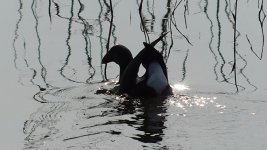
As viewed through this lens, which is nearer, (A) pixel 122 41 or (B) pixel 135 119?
(B) pixel 135 119

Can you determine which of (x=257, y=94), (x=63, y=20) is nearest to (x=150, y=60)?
(x=257, y=94)

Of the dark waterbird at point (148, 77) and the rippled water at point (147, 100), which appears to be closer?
the rippled water at point (147, 100)

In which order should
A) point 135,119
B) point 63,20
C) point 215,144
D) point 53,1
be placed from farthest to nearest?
point 53,1
point 63,20
point 135,119
point 215,144

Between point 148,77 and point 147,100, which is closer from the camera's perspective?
point 147,100

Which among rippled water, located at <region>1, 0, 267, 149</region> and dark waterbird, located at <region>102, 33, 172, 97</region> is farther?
dark waterbird, located at <region>102, 33, 172, 97</region>

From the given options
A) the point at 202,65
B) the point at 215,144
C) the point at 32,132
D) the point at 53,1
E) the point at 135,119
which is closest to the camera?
the point at 215,144

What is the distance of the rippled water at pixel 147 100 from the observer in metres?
6.52

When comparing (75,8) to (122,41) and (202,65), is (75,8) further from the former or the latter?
(202,65)

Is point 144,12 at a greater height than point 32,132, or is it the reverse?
point 144,12

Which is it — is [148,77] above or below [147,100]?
above

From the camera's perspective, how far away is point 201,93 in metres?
8.06

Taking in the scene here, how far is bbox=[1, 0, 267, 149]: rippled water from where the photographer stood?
6.52 metres

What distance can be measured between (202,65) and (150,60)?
0.95 metres

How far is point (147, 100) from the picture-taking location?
8.13 metres
